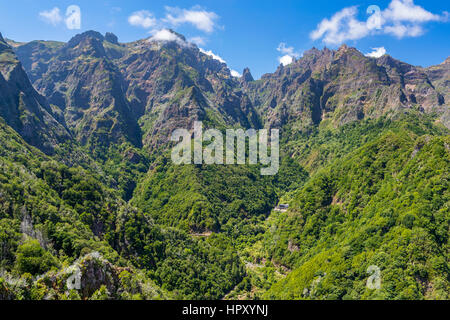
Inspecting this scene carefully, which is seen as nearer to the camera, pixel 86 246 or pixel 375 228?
pixel 86 246

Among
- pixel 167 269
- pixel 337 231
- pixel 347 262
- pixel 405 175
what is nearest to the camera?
pixel 347 262

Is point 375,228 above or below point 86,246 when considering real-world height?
above

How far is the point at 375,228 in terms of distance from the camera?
3858 inches

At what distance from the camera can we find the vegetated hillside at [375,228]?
75.1m

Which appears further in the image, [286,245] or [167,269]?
[286,245]

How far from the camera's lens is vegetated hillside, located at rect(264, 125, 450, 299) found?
75.1 metres

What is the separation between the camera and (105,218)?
106875 millimetres

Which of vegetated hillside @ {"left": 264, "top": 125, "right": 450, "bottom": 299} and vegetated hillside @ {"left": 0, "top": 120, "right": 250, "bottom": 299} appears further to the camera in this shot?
vegetated hillside @ {"left": 264, "top": 125, "right": 450, "bottom": 299}

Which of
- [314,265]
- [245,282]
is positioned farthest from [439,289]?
[245,282]

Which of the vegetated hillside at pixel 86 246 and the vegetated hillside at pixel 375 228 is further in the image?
the vegetated hillside at pixel 375 228
